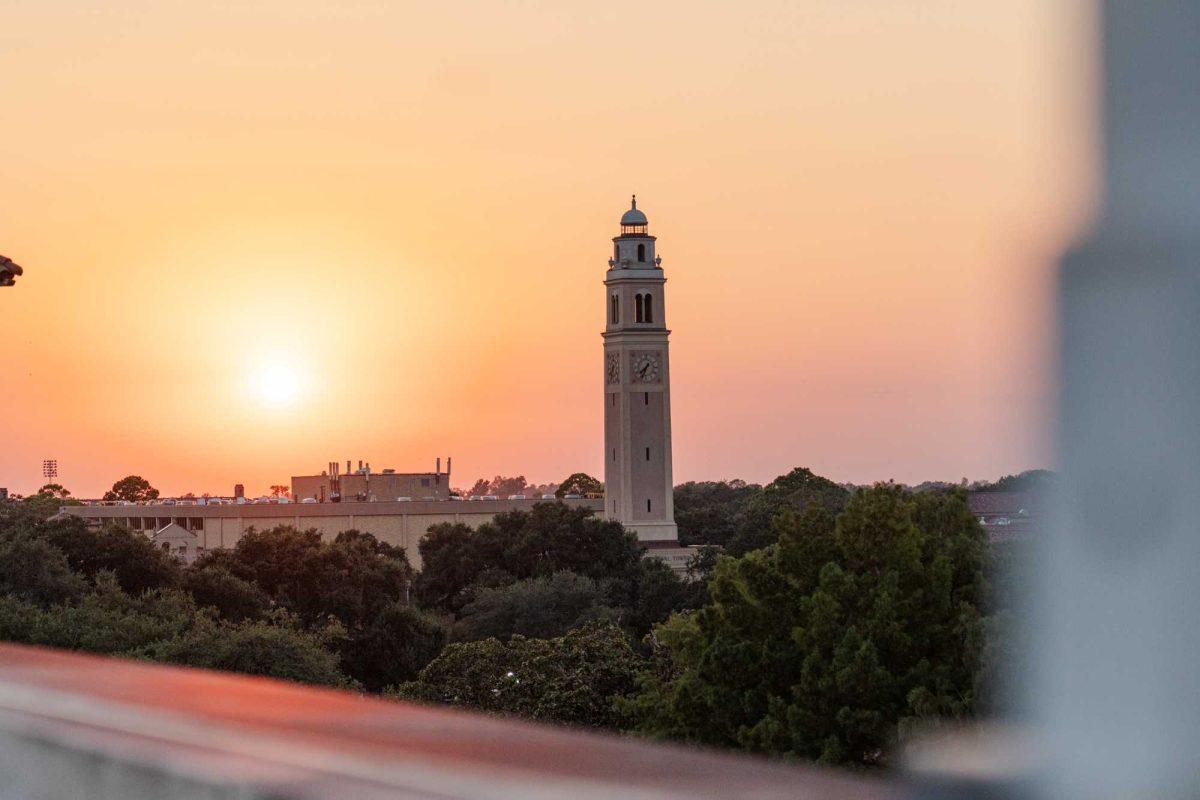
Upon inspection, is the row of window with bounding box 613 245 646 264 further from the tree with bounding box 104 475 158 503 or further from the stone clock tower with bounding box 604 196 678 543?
the tree with bounding box 104 475 158 503

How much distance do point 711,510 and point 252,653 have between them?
293 feet

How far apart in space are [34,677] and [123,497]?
16246 centimetres

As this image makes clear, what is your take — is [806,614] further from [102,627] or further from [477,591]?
[477,591]

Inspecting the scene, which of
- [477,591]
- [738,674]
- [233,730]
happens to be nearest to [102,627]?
[738,674]

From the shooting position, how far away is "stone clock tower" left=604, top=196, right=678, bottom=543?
355ft

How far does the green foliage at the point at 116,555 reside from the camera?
157 ft

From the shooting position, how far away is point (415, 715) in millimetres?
1646

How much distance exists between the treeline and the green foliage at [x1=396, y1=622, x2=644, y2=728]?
0.15 feet

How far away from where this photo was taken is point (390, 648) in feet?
160

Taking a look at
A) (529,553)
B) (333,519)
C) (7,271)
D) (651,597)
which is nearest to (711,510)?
(333,519)

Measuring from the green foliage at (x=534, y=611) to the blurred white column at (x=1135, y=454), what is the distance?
51.9 meters

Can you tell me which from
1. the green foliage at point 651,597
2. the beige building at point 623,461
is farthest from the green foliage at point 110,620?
the beige building at point 623,461

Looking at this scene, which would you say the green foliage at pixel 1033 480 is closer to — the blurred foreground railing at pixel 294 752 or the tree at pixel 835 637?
the blurred foreground railing at pixel 294 752

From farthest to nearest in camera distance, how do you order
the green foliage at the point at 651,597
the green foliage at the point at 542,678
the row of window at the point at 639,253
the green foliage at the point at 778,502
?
the row of window at the point at 639,253 < the green foliage at the point at 778,502 < the green foliage at the point at 651,597 < the green foliage at the point at 542,678
